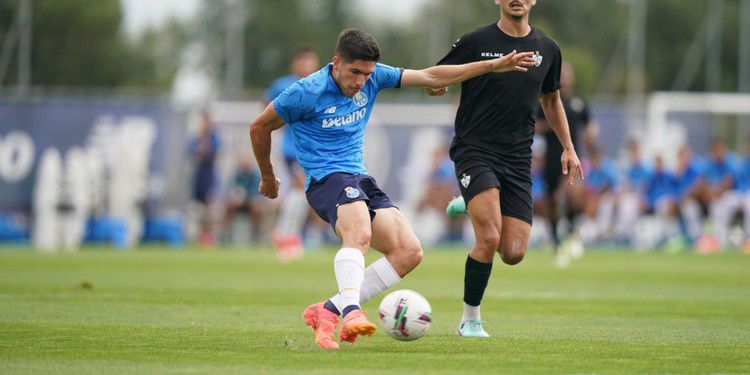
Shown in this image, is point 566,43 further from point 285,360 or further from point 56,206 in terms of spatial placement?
point 285,360

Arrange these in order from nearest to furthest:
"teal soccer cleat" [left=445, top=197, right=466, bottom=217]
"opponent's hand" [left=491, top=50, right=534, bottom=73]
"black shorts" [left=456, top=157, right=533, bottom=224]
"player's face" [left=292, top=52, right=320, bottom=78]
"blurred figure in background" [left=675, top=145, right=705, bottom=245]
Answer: "opponent's hand" [left=491, top=50, right=534, bottom=73]
"black shorts" [left=456, top=157, right=533, bottom=224]
"teal soccer cleat" [left=445, top=197, right=466, bottom=217]
"player's face" [left=292, top=52, right=320, bottom=78]
"blurred figure in background" [left=675, top=145, right=705, bottom=245]

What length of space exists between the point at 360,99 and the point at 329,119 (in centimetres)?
28

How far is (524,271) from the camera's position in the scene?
1816cm

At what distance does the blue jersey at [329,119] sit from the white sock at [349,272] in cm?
68

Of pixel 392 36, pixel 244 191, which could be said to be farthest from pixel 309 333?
pixel 392 36

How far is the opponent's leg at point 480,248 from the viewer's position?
924 centimetres

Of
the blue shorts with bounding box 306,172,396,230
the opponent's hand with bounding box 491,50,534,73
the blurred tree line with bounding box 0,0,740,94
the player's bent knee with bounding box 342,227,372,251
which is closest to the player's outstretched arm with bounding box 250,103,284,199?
the blue shorts with bounding box 306,172,396,230

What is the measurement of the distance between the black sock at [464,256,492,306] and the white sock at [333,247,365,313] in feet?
4.42

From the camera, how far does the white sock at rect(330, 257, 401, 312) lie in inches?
344

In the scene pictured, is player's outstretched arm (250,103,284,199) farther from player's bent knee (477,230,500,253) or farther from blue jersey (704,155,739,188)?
blue jersey (704,155,739,188)

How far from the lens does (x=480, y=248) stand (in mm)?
9375

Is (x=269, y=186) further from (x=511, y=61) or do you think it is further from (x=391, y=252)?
(x=511, y=61)

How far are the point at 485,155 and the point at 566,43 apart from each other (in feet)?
225

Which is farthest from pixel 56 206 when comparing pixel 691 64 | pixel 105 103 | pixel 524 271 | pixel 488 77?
pixel 691 64
